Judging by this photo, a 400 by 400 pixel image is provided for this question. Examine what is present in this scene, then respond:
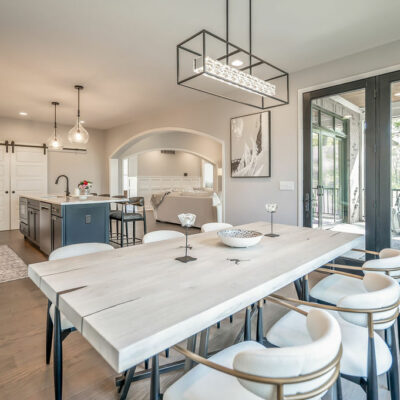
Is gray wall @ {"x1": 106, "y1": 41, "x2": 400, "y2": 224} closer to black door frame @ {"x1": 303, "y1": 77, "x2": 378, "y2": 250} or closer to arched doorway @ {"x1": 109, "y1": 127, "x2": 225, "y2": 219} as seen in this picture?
black door frame @ {"x1": 303, "y1": 77, "x2": 378, "y2": 250}

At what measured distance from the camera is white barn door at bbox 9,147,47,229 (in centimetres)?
695

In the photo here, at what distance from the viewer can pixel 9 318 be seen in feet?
8.20

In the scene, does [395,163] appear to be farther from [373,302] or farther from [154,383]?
[154,383]

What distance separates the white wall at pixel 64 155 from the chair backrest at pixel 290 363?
26.1ft

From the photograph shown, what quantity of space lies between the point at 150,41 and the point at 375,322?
3194 mm

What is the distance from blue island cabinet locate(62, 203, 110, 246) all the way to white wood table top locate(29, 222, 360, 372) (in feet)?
8.27

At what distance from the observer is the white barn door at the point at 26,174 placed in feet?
22.8

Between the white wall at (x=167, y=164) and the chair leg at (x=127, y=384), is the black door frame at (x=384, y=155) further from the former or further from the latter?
the white wall at (x=167, y=164)

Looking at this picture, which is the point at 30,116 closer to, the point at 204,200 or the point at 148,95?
the point at 148,95

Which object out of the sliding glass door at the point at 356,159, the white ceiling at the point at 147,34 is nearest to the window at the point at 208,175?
the white ceiling at the point at 147,34

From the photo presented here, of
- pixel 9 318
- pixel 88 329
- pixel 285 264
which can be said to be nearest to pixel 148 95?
pixel 9 318

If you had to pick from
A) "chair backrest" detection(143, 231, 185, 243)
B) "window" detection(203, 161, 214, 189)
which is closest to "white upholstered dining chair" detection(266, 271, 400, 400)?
"chair backrest" detection(143, 231, 185, 243)

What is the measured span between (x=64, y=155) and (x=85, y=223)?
14.3ft

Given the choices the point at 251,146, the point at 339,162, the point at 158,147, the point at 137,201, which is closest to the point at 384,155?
the point at 339,162
